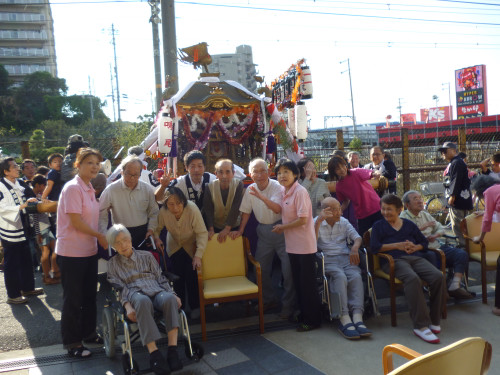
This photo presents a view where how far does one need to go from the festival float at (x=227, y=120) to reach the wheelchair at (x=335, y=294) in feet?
13.9

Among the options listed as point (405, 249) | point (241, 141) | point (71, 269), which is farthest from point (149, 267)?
point (241, 141)

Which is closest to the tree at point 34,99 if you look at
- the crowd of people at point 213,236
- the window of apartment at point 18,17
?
the window of apartment at point 18,17

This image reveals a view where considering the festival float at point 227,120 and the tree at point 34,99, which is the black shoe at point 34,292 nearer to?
the festival float at point 227,120

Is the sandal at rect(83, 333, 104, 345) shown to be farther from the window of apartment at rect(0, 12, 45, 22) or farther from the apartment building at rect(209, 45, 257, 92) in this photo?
the apartment building at rect(209, 45, 257, 92)

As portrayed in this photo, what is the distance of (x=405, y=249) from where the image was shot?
13.6ft

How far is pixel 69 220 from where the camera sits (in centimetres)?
348

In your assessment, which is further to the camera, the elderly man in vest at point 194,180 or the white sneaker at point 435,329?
the elderly man in vest at point 194,180

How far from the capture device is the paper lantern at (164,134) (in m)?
7.45

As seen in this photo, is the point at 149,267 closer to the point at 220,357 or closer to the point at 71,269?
the point at 71,269

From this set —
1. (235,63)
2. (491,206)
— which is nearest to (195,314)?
(491,206)

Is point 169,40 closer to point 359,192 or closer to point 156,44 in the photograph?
point 156,44

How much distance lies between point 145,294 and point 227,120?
548 centimetres

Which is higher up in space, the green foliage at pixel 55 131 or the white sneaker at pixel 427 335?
the green foliage at pixel 55 131

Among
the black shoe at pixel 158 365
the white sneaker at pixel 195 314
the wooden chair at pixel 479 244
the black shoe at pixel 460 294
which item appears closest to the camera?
the black shoe at pixel 158 365
